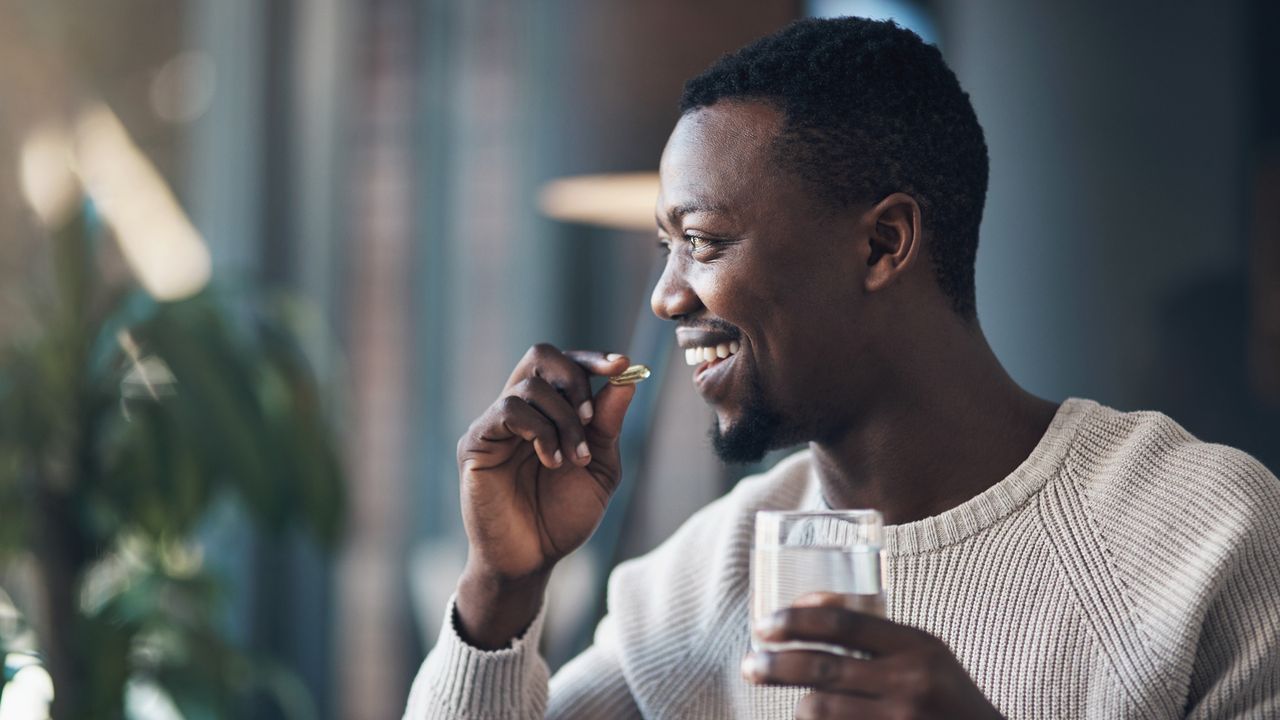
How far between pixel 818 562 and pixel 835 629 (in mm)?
53

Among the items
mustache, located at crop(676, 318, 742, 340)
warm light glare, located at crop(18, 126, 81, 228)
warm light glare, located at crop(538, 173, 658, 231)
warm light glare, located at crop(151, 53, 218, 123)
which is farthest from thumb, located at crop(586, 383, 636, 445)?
warm light glare, located at crop(151, 53, 218, 123)

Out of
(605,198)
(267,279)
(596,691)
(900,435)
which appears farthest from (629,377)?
(267,279)

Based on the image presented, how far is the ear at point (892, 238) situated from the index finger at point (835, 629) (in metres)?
0.46

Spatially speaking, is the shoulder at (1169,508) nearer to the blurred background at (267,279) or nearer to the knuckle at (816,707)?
the knuckle at (816,707)

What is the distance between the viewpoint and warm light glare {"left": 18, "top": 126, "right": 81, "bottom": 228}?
98.4 inches

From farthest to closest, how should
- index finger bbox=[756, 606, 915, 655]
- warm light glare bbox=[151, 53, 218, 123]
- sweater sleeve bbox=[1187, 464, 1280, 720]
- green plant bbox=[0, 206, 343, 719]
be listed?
warm light glare bbox=[151, 53, 218, 123] < green plant bbox=[0, 206, 343, 719] < sweater sleeve bbox=[1187, 464, 1280, 720] < index finger bbox=[756, 606, 915, 655]

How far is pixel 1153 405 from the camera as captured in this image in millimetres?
2252

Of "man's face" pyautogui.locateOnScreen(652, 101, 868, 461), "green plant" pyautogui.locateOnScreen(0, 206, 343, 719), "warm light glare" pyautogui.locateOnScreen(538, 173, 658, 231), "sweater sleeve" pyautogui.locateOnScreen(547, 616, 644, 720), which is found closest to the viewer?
"man's face" pyautogui.locateOnScreen(652, 101, 868, 461)

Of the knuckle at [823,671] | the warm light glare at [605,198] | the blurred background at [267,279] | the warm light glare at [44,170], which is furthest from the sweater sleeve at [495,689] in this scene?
the warm light glare at [44,170]

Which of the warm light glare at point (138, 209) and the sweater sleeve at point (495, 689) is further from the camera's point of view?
the warm light glare at point (138, 209)

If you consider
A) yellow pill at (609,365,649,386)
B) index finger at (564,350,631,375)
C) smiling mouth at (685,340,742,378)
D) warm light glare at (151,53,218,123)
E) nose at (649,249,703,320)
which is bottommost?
yellow pill at (609,365,649,386)

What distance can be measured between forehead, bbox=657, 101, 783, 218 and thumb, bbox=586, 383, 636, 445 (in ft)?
0.65

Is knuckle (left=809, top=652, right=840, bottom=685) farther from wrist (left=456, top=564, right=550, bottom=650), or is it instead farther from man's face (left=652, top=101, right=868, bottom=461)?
wrist (left=456, top=564, right=550, bottom=650)

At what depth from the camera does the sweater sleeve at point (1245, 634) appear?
105cm
